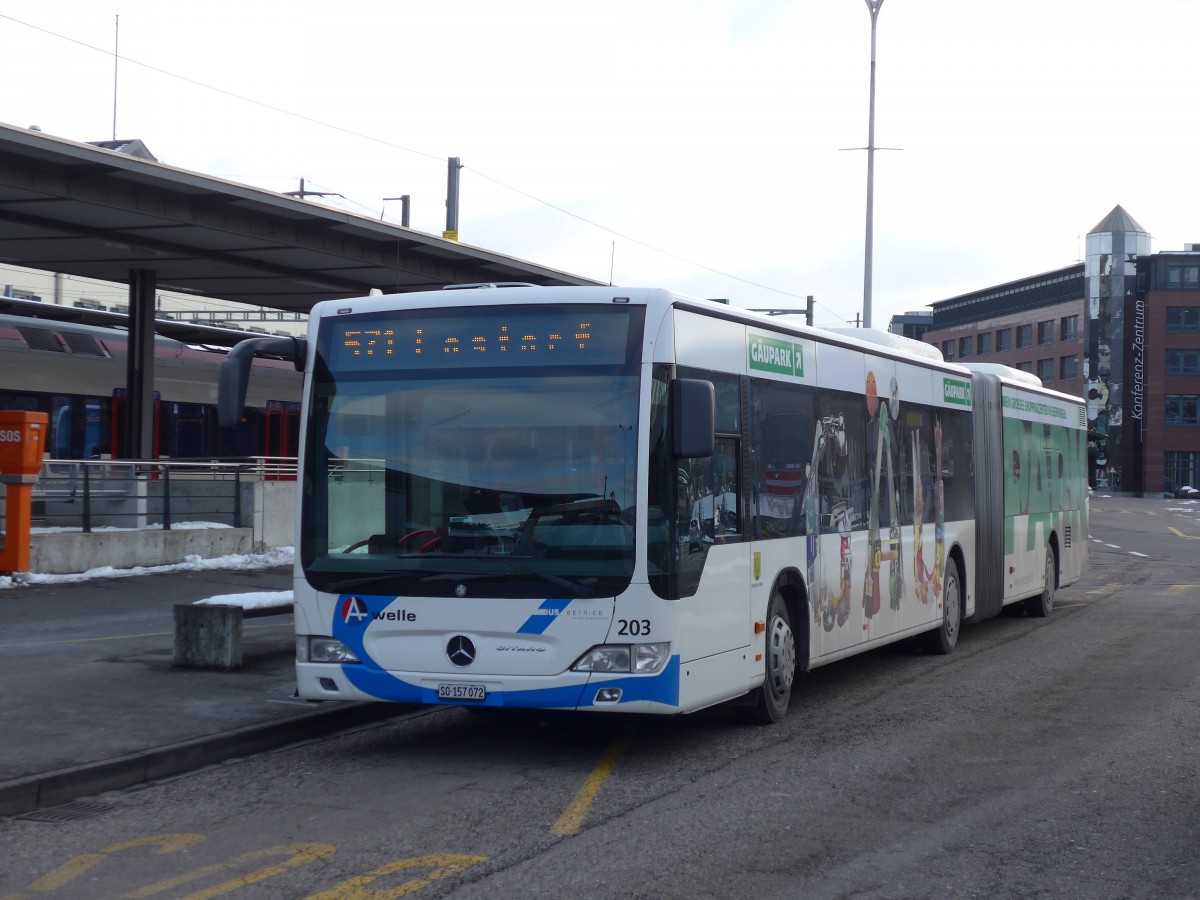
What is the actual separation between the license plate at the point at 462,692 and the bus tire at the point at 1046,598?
11.8m

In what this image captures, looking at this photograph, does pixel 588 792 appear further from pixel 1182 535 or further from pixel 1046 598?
pixel 1182 535

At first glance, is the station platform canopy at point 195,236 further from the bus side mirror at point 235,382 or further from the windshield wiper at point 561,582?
the windshield wiper at point 561,582

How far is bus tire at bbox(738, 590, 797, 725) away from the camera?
383 inches

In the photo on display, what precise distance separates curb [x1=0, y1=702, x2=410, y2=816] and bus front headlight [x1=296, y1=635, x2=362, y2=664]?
731mm

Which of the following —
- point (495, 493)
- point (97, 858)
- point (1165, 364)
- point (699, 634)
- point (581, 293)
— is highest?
point (1165, 364)

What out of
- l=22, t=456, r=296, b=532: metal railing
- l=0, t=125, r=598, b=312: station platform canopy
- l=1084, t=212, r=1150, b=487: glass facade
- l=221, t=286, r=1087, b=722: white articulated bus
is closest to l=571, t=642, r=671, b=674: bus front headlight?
l=221, t=286, r=1087, b=722: white articulated bus

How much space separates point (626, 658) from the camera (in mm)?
8172

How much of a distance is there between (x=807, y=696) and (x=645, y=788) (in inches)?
152

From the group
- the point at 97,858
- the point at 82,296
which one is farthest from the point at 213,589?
the point at 82,296

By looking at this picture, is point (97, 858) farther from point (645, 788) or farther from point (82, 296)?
point (82, 296)

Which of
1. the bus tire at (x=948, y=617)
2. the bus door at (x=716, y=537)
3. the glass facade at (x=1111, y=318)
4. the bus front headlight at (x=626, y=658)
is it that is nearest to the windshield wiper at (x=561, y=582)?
the bus front headlight at (x=626, y=658)

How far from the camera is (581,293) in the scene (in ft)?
A: 28.4

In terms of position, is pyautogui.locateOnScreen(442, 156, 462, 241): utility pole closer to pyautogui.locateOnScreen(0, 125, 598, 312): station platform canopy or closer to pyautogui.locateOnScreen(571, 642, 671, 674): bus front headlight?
pyautogui.locateOnScreen(0, 125, 598, 312): station platform canopy

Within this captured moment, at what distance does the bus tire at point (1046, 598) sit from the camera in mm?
18484
